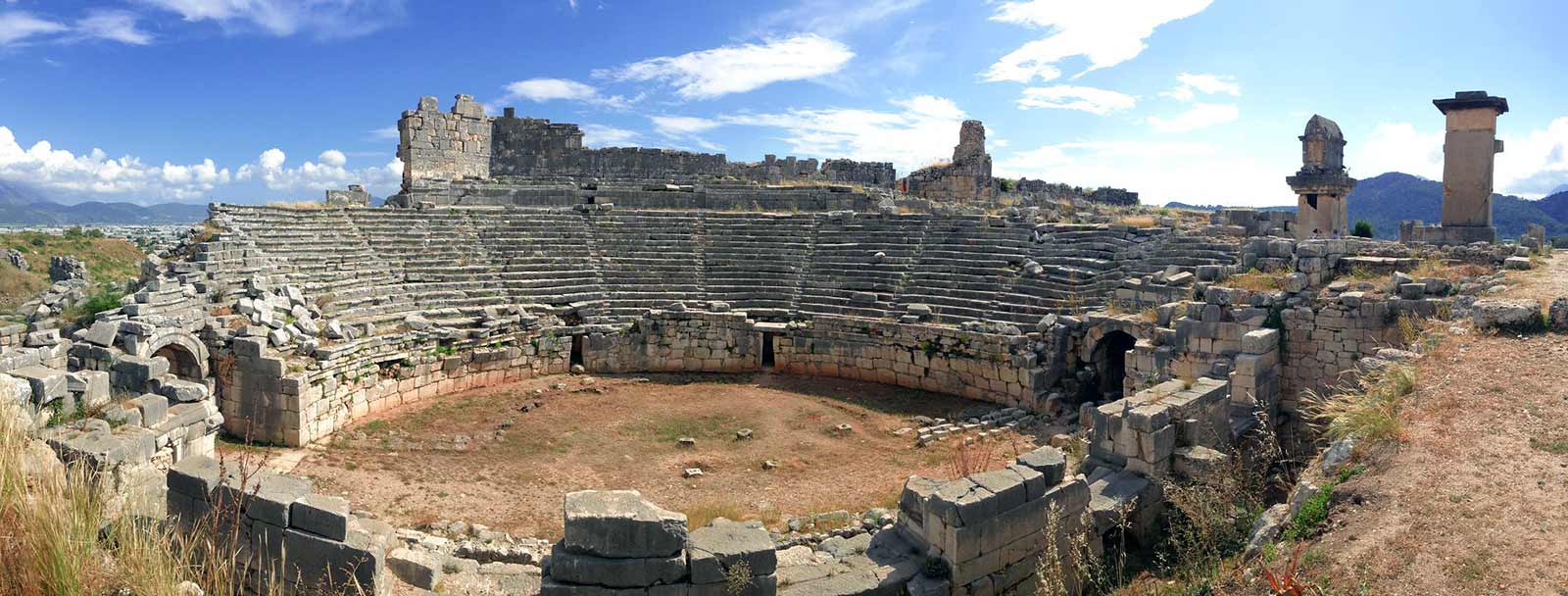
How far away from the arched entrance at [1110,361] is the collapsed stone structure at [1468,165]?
16.2ft

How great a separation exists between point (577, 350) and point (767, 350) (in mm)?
4045

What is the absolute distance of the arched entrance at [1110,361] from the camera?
14.2m

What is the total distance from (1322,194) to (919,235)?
856cm

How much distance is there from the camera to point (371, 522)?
7.33m

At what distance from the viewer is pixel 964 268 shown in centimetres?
1725

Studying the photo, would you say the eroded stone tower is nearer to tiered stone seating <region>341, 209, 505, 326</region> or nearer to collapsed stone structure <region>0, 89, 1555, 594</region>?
collapsed stone structure <region>0, 89, 1555, 594</region>

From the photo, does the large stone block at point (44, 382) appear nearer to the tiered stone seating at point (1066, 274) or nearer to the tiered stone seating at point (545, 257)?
the tiered stone seating at point (545, 257)

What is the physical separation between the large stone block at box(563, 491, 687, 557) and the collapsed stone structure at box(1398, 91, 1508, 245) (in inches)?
542

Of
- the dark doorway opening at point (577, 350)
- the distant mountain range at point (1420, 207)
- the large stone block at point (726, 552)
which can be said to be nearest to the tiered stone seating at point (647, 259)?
the dark doorway opening at point (577, 350)

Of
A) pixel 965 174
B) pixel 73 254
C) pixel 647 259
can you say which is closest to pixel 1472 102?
pixel 965 174

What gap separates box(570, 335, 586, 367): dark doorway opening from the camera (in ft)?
55.7

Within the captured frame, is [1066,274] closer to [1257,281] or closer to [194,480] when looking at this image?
[1257,281]

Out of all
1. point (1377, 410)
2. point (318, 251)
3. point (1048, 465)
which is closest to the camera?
point (1377, 410)

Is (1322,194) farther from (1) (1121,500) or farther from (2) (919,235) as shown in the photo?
(1) (1121,500)
